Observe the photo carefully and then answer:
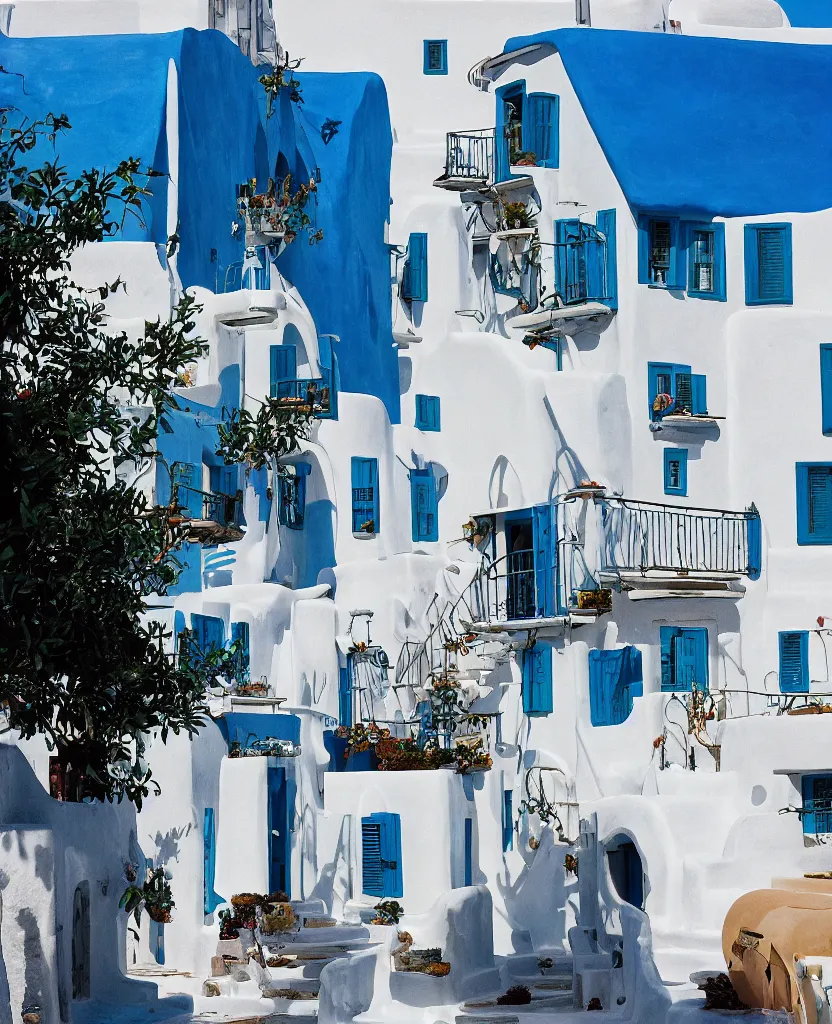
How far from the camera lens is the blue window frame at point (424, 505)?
49562 mm

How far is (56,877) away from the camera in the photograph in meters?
26.1

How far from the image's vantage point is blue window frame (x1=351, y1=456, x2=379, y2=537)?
48.5 metres

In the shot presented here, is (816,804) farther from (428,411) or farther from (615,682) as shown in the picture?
(428,411)

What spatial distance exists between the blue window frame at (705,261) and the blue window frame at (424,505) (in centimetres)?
804

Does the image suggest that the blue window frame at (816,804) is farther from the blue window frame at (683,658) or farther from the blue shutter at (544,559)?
the blue shutter at (544,559)

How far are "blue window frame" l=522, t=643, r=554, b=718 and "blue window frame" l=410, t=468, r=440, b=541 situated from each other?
19.1 feet

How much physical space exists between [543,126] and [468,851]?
17157 millimetres

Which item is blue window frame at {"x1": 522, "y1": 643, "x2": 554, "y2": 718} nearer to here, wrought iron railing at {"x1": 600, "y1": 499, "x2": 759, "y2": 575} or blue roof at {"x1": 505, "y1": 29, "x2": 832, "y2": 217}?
wrought iron railing at {"x1": 600, "y1": 499, "x2": 759, "y2": 575}

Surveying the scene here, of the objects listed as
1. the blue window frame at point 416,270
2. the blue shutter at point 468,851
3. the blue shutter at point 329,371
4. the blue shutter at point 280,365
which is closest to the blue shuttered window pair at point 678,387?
the blue shutter at point 329,371

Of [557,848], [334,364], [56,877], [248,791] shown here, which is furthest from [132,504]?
[334,364]

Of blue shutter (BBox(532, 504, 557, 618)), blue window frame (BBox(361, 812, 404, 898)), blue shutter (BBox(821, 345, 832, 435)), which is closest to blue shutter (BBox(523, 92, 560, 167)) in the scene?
blue shutter (BBox(821, 345, 832, 435))

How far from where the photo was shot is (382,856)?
136 ft

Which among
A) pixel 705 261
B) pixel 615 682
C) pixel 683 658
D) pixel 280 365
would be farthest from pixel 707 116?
pixel 615 682

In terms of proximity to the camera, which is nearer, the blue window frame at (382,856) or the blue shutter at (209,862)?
the blue shutter at (209,862)
